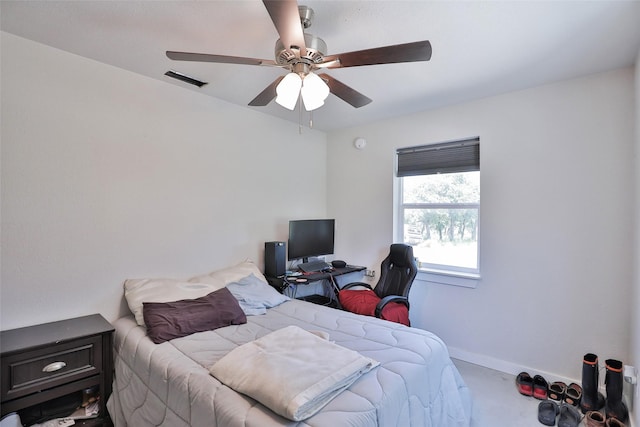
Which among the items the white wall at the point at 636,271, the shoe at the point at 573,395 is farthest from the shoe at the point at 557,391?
the white wall at the point at 636,271

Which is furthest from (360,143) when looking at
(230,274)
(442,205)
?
(230,274)

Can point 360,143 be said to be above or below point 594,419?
above

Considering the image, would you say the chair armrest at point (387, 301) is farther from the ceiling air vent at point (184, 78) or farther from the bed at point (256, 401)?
the ceiling air vent at point (184, 78)

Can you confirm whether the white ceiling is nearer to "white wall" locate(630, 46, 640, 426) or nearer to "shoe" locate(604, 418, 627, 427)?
"white wall" locate(630, 46, 640, 426)

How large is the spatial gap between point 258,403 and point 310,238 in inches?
91.4

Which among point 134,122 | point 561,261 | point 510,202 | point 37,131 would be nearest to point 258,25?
point 134,122

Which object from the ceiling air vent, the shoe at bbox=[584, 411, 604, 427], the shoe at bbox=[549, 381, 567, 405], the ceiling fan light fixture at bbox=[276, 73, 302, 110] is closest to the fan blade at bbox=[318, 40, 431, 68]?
the ceiling fan light fixture at bbox=[276, 73, 302, 110]

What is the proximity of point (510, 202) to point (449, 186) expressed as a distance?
0.61m

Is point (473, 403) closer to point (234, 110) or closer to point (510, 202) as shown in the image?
point (510, 202)

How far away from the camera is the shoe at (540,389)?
2.34 meters

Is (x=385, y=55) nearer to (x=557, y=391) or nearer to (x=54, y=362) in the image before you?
(x=54, y=362)

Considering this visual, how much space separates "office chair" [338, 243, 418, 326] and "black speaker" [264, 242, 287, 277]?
0.69 m

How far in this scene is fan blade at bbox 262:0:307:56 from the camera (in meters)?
1.16

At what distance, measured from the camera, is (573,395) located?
230cm
